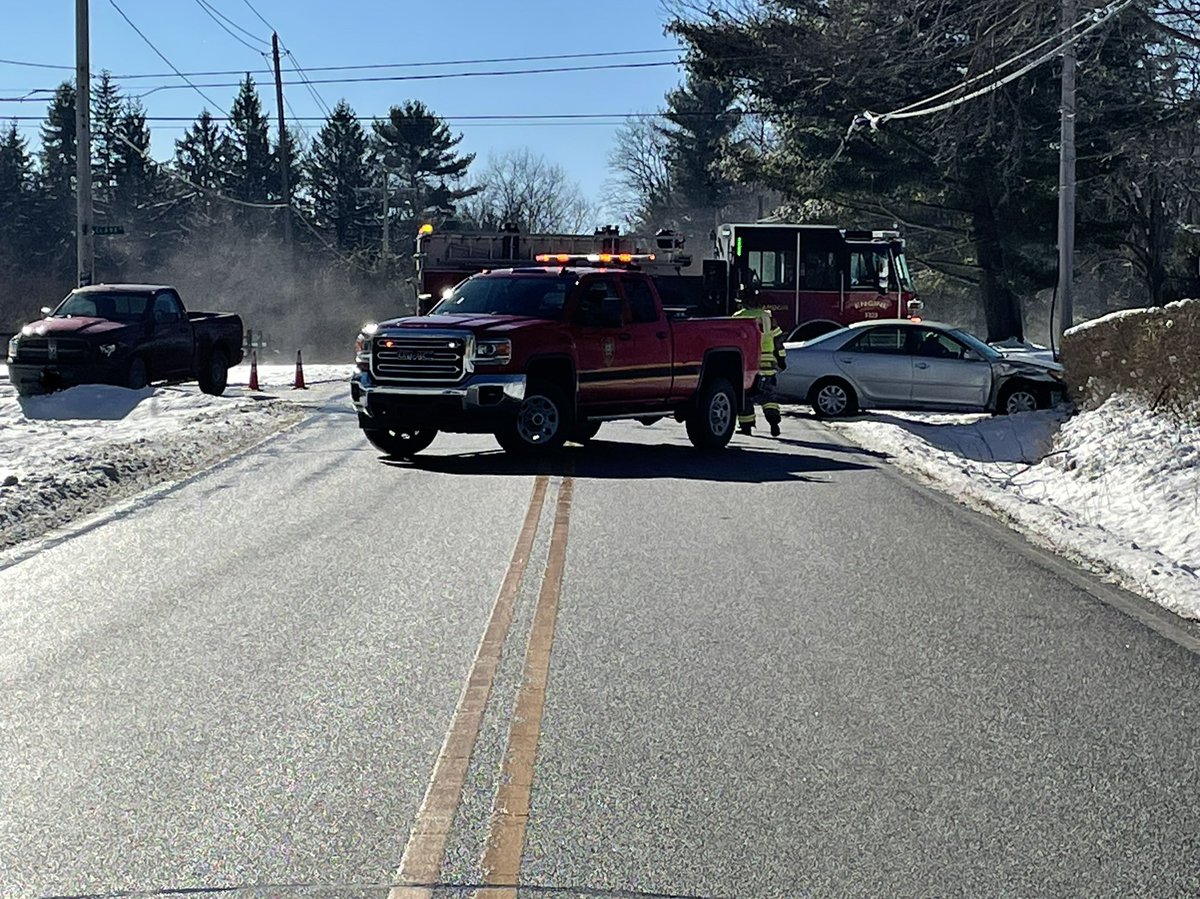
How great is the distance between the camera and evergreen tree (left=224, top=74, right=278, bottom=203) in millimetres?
95312

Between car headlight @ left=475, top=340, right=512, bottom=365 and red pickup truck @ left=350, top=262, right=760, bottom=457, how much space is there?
0.01 m

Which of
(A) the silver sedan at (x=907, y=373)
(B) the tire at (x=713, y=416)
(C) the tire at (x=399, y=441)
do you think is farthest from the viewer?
(A) the silver sedan at (x=907, y=373)

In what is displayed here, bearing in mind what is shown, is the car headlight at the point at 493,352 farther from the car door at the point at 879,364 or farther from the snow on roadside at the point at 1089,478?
the car door at the point at 879,364

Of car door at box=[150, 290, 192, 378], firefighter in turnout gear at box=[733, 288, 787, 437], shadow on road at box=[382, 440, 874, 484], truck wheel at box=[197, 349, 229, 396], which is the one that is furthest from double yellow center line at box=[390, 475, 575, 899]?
truck wheel at box=[197, 349, 229, 396]

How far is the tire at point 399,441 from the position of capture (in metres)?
18.4

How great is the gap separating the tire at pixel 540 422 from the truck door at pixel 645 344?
1151 millimetres

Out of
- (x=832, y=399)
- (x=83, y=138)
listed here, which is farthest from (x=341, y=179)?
(x=832, y=399)

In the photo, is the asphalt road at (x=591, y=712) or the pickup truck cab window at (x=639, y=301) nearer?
the asphalt road at (x=591, y=712)

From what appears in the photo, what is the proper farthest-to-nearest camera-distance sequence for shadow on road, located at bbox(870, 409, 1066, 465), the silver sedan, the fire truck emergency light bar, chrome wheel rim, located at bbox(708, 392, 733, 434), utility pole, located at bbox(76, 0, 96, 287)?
utility pole, located at bbox(76, 0, 96, 287), the fire truck emergency light bar, the silver sedan, shadow on road, located at bbox(870, 409, 1066, 465), chrome wheel rim, located at bbox(708, 392, 733, 434)

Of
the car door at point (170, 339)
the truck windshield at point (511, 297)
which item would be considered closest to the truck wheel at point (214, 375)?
the car door at point (170, 339)

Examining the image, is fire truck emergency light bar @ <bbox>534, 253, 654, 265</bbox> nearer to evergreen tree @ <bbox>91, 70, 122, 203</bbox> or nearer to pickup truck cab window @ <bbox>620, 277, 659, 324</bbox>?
pickup truck cab window @ <bbox>620, 277, 659, 324</bbox>

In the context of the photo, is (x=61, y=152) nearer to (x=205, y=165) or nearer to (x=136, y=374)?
(x=205, y=165)

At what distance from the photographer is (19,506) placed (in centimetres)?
1380

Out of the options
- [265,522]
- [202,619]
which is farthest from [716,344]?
[202,619]
